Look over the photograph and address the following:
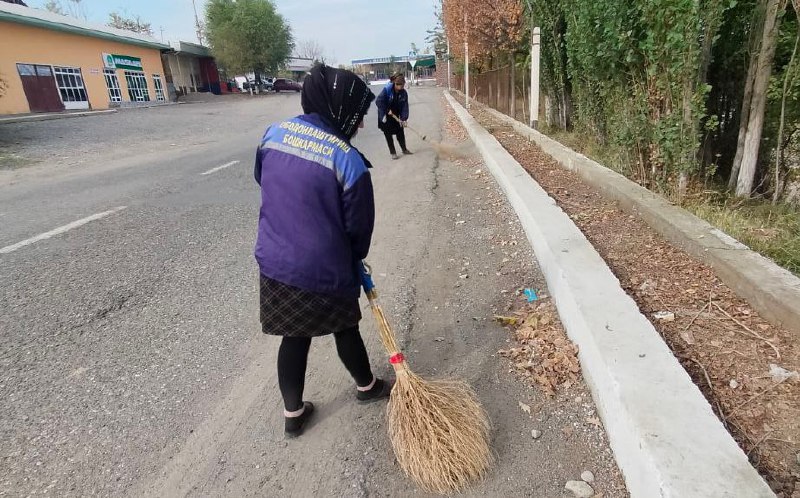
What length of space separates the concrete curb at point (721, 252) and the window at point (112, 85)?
3406 centimetres

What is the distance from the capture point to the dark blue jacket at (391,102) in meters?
9.48

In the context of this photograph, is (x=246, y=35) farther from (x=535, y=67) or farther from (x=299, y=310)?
(x=299, y=310)

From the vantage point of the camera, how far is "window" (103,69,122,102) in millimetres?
30441

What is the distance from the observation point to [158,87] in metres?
36.6

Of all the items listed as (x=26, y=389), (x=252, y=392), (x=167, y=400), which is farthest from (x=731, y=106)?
(x=26, y=389)

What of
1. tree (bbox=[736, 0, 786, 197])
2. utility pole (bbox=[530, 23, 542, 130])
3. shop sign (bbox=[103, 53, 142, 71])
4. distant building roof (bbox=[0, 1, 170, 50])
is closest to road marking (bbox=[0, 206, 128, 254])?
tree (bbox=[736, 0, 786, 197])

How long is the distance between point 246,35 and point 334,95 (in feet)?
159

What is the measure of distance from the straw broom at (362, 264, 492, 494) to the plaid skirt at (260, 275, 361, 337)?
0.21 meters

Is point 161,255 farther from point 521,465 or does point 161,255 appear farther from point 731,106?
point 731,106

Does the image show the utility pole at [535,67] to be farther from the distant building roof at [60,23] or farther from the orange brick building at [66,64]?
the distant building roof at [60,23]

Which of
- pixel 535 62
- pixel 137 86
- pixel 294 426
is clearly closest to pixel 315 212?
pixel 294 426

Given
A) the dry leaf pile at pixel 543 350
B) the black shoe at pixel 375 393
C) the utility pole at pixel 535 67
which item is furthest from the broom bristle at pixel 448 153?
the black shoe at pixel 375 393

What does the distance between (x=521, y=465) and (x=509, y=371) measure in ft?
2.19

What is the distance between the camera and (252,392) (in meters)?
2.64
